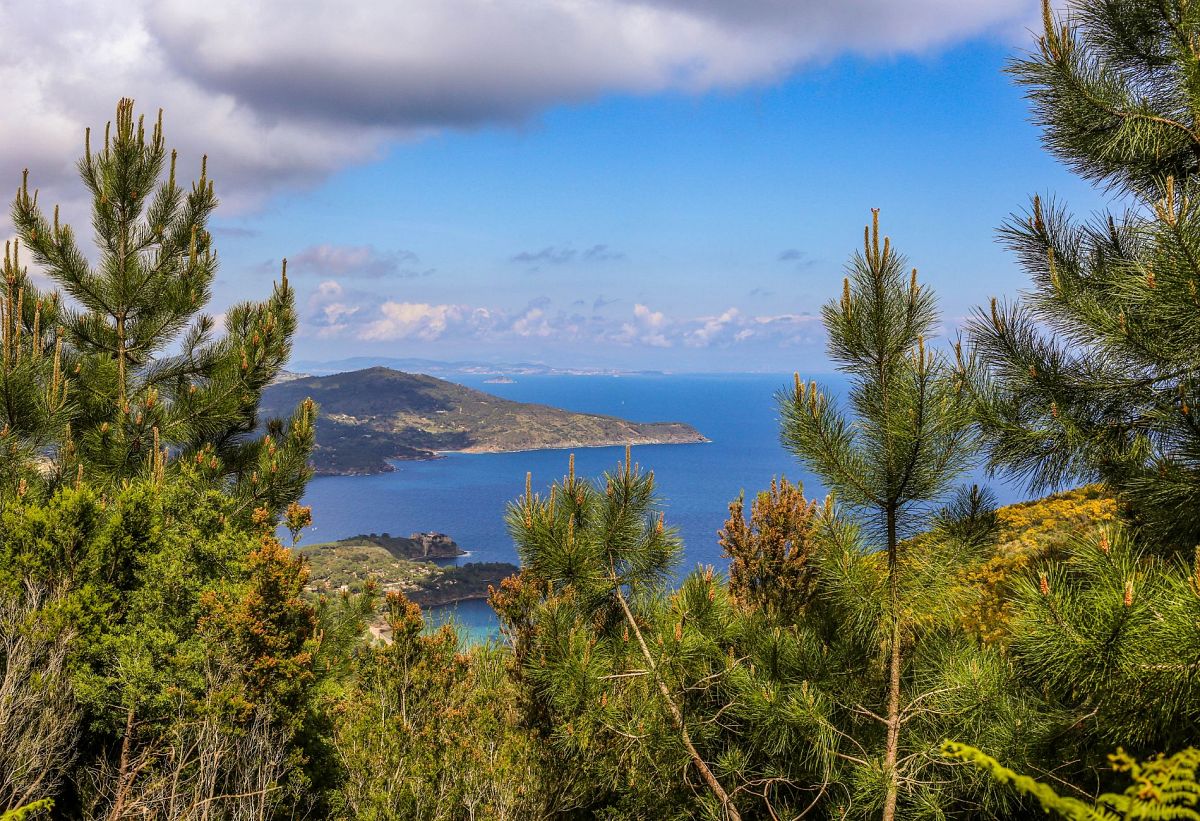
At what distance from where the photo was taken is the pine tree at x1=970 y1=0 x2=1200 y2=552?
4.59 m

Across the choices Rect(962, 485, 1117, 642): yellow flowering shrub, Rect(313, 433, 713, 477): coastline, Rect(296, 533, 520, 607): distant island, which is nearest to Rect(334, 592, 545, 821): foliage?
Rect(962, 485, 1117, 642): yellow flowering shrub

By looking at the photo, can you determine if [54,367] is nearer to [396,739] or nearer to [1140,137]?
[396,739]

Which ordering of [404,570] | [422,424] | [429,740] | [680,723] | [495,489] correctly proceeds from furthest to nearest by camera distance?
[422,424] < [495,489] < [404,570] < [429,740] < [680,723]

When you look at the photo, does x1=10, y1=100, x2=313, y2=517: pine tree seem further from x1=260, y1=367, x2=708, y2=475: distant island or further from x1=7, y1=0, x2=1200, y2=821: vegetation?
x1=260, y1=367, x2=708, y2=475: distant island

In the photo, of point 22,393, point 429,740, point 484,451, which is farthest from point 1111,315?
point 484,451

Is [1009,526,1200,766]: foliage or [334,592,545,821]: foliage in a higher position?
[1009,526,1200,766]: foliage

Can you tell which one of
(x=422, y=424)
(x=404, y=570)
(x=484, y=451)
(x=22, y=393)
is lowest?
(x=404, y=570)

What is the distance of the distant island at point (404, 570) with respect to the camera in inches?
1773

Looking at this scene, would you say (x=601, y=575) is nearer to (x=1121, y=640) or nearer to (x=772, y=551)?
(x=772, y=551)

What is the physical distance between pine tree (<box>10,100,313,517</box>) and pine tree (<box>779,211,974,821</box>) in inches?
369

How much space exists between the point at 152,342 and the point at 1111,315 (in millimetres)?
12593

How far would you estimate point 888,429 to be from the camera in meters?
4.32

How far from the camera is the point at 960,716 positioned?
4.33 metres

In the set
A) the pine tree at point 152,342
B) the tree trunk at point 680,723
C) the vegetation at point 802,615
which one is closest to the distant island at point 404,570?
the pine tree at point 152,342
